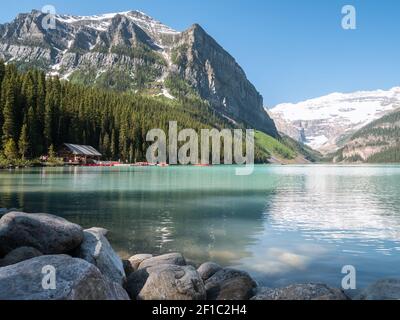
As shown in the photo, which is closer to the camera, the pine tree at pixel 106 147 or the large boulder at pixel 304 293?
the large boulder at pixel 304 293

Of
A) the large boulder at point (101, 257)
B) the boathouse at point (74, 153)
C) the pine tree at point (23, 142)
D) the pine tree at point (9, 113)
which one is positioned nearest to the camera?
the large boulder at point (101, 257)

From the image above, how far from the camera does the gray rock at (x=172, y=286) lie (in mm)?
10289

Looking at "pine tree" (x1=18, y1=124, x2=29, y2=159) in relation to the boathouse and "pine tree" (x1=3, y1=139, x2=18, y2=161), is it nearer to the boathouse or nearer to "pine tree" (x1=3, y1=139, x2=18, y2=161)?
"pine tree" (x1=3, y1=139, x2=18, y2=161)

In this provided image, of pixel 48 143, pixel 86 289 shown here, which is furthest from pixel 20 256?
pixel 48 143

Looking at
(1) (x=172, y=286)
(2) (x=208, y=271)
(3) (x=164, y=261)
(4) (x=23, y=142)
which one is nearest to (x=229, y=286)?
(2) (x=208, y=271)

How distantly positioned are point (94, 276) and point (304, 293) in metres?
4.84

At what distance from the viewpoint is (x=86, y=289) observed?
815 centimetres

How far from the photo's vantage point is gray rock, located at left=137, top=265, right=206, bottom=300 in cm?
1029

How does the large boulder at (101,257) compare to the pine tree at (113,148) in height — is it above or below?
below

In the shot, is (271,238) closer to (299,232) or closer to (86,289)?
(299,232)

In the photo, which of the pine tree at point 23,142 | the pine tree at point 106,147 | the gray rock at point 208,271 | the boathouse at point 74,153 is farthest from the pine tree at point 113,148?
the gray rock at point 208,271

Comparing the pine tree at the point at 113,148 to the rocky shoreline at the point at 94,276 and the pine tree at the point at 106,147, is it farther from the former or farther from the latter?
the rocky shoreline at the point at 94,276

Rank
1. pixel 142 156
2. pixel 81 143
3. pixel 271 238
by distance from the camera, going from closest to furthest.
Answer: pixel 271 238
pixel 81 143
pixel 142 156
